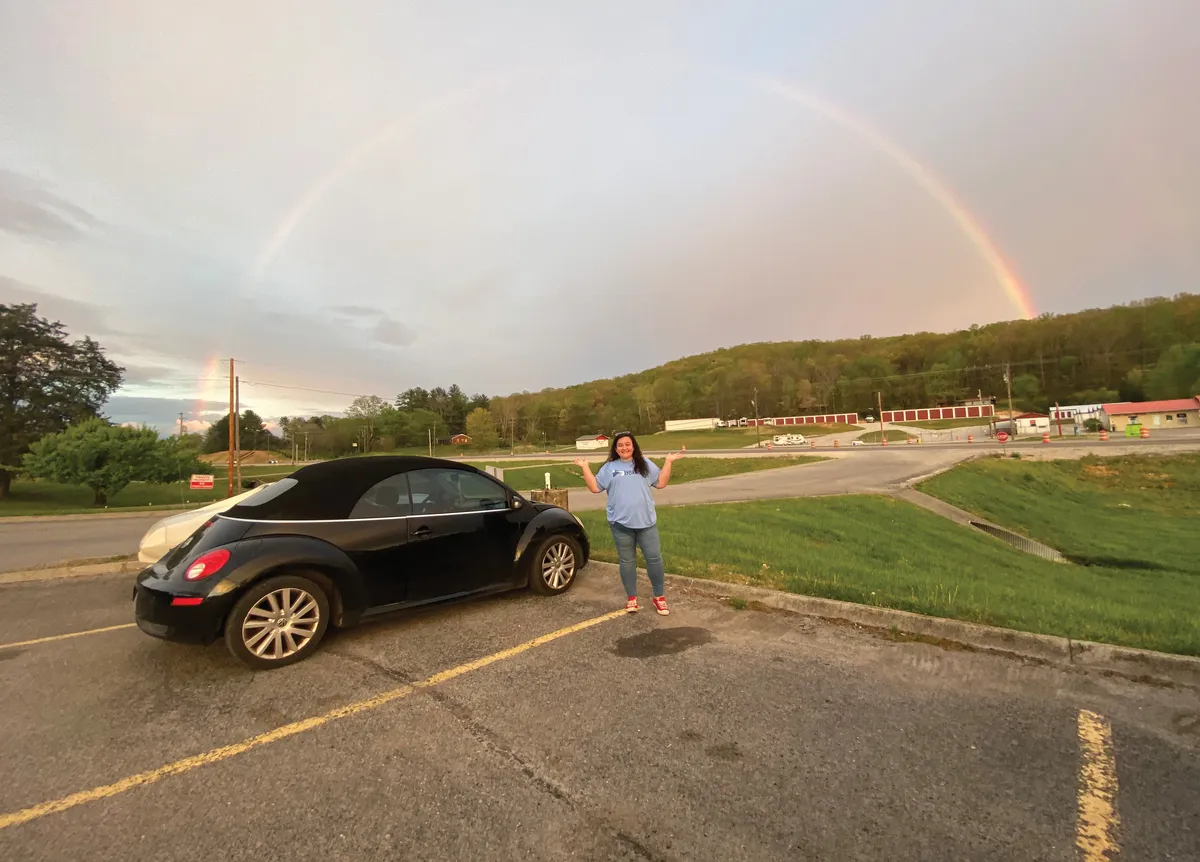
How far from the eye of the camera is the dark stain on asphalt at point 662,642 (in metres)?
4.48

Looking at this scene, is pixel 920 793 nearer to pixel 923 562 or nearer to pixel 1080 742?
pixel 1080 742

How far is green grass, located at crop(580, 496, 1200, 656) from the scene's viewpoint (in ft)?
16.7

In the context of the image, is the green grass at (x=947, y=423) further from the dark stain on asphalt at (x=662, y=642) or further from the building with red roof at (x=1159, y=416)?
the dark stain on asphalt at (x=662, y=642)

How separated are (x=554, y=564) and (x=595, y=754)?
309 centimetres

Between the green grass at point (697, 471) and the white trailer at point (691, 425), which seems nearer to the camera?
the green grass at point (697, 471)

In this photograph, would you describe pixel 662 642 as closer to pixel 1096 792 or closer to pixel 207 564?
pixel 1096 792

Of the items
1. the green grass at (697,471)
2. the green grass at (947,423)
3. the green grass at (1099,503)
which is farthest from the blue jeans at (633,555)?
the green grass at (947,423)

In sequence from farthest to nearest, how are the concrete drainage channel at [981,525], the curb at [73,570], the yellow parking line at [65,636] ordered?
the concrete drainage channel at [981,525] → the curb at [73,570] → the yellow parking line at [65,636]

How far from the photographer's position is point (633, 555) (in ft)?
17.9

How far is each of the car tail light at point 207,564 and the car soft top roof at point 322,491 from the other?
0.38 meters

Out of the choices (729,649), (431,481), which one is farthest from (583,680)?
(431,481)

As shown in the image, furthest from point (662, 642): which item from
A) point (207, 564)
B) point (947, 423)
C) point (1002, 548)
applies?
point (947, 423)

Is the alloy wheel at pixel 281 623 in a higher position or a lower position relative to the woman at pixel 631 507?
lower

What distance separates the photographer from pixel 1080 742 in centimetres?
305
